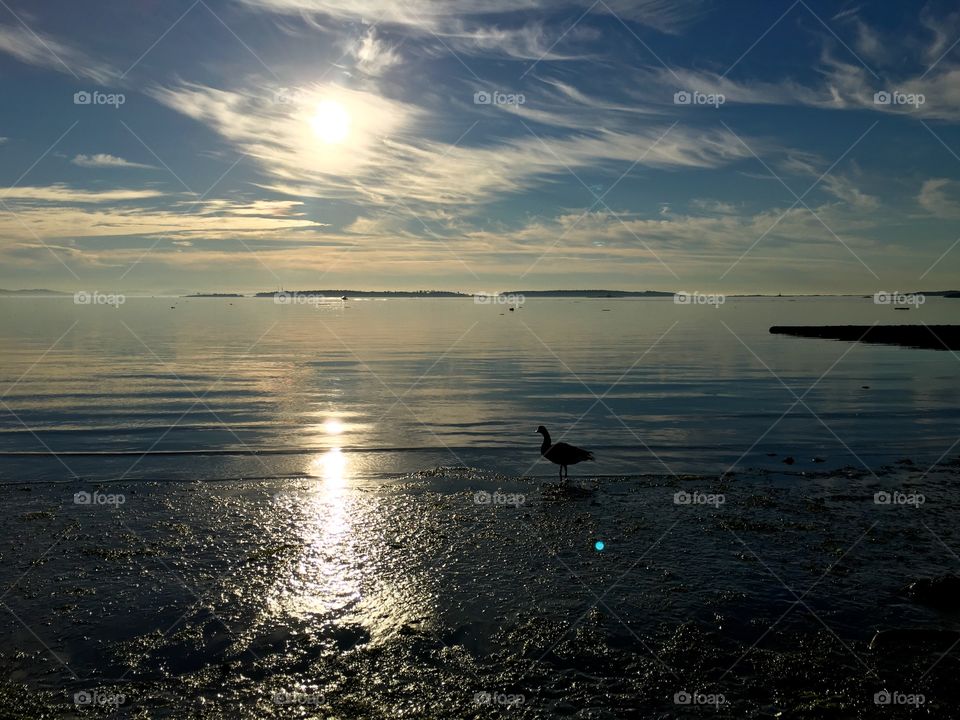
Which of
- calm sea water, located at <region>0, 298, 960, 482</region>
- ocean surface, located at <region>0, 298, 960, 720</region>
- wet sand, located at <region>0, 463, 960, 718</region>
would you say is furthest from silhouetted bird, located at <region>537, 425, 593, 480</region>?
wet sand, located at <region>0, 463, 960, 718</region>

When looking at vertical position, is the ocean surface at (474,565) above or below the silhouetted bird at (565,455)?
below

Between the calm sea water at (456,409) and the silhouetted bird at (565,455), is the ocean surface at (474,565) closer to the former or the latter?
the calm sea water at (456,409)

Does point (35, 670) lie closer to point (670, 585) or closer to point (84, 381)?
point (670, 585)

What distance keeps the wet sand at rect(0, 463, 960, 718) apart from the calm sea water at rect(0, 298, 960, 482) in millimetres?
5027

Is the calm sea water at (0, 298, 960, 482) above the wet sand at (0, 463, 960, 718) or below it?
above

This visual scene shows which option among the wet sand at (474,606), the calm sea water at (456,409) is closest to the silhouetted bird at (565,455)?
the calm sea water at (456,409)

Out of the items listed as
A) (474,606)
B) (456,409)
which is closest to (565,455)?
(474,606)

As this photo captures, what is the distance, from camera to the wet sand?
8.14 metres

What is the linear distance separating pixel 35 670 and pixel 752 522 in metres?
13.1

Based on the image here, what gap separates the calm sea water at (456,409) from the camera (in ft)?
71.6

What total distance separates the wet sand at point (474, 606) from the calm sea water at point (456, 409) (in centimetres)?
503

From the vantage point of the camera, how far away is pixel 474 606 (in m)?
10.4

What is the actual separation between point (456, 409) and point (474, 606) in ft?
69.3

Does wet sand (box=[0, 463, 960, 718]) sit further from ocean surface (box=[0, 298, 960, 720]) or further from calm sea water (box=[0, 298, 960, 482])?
calm sea water (box=[0, 298, 960, 482])
